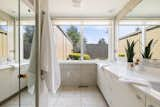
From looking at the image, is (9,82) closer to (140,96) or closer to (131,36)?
(140,96)

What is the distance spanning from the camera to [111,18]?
19.1 feet

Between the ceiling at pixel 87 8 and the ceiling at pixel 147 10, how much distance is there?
47 centimetres

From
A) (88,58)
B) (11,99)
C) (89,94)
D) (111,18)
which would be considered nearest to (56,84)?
(11,99)

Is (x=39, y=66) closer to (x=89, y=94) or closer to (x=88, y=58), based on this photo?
(x=89, y=94)

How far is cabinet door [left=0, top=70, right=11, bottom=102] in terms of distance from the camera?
1.73 meters

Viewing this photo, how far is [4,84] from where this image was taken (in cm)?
183

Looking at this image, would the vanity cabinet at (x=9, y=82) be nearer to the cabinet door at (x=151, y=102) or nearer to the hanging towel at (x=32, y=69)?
the hanging towel at (x=32, y=69)

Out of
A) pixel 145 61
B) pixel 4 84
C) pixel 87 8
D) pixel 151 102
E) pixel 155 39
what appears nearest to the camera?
pixel 151 102

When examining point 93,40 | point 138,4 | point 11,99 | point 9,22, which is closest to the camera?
point 11,99

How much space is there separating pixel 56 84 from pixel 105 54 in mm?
3910

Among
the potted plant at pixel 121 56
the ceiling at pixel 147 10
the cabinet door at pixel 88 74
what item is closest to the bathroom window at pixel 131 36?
the potted plant at pixel 121 56

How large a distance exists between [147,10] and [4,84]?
9.18 feet

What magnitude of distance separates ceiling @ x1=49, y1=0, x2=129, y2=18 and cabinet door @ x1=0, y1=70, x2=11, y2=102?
2697mm

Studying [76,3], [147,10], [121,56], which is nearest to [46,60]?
[147,10]
